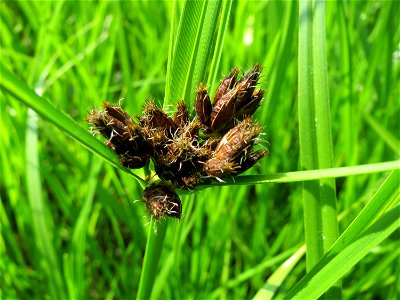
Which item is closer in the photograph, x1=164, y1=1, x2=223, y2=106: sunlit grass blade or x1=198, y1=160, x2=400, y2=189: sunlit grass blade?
x1=198, y1=160, x2=400, y2=189: sunlit grass blade

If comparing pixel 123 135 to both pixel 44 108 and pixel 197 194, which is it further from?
pixel 197 194

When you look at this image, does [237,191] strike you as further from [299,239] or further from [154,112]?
[154,112]

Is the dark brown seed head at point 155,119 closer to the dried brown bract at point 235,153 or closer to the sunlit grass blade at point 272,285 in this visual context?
the dried brown bract at point 235,153

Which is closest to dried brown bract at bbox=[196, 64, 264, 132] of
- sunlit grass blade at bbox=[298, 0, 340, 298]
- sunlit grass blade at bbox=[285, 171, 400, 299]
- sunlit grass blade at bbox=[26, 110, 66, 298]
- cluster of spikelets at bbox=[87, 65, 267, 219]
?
cluster of spikelets at bbox=[87, 65, 267, 219]

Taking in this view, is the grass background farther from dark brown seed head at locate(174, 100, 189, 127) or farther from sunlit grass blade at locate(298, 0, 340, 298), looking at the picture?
dark brown seed head at locate(174, 100, 189, 127)

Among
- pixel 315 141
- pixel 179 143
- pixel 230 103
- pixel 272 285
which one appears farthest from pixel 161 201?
pixel 272 285
